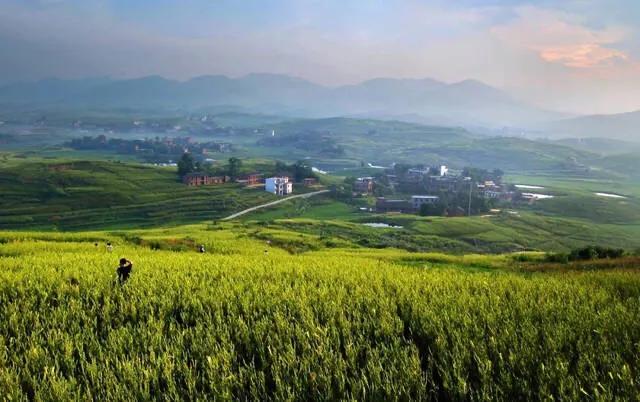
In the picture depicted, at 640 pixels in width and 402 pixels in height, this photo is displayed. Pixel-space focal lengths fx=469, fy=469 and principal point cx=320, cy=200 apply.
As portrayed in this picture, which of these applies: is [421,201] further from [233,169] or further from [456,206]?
[233,169]

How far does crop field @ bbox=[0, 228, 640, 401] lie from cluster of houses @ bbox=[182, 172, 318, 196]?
115868 millimetres

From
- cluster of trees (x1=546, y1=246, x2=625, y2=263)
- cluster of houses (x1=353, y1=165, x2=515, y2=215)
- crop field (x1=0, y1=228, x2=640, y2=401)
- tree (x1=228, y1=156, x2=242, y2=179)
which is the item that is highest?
crop field (x1=0, y1=228, x2=640, y2=401)

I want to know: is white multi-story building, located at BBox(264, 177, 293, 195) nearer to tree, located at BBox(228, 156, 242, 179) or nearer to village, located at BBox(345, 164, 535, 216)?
tree, located at BBox(228, 156, 242, 179)

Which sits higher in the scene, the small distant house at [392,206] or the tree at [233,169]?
the tree at [233,169]

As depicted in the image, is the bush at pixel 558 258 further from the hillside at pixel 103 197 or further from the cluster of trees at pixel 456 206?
the cluster of trees at pixel 456 206

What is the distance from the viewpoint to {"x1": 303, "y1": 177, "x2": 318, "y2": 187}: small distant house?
14512 cm

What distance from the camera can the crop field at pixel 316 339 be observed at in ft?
27.6

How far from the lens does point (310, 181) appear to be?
5812 inches

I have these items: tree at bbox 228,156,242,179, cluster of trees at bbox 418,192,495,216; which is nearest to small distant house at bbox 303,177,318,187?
tree at bbox 228,156,242,179

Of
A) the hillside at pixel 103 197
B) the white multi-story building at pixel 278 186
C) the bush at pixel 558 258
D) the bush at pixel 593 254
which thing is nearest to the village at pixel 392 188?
the white multi-story building at pixel 278 186

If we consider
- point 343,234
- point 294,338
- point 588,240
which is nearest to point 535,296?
point 294,338

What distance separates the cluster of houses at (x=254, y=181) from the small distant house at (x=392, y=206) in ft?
88.3

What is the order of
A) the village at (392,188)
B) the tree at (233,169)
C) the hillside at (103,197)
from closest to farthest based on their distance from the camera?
1. the hillside at (103,197)
2. the village at (392,188)
3. the tree at (233,169)

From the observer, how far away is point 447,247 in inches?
3159
